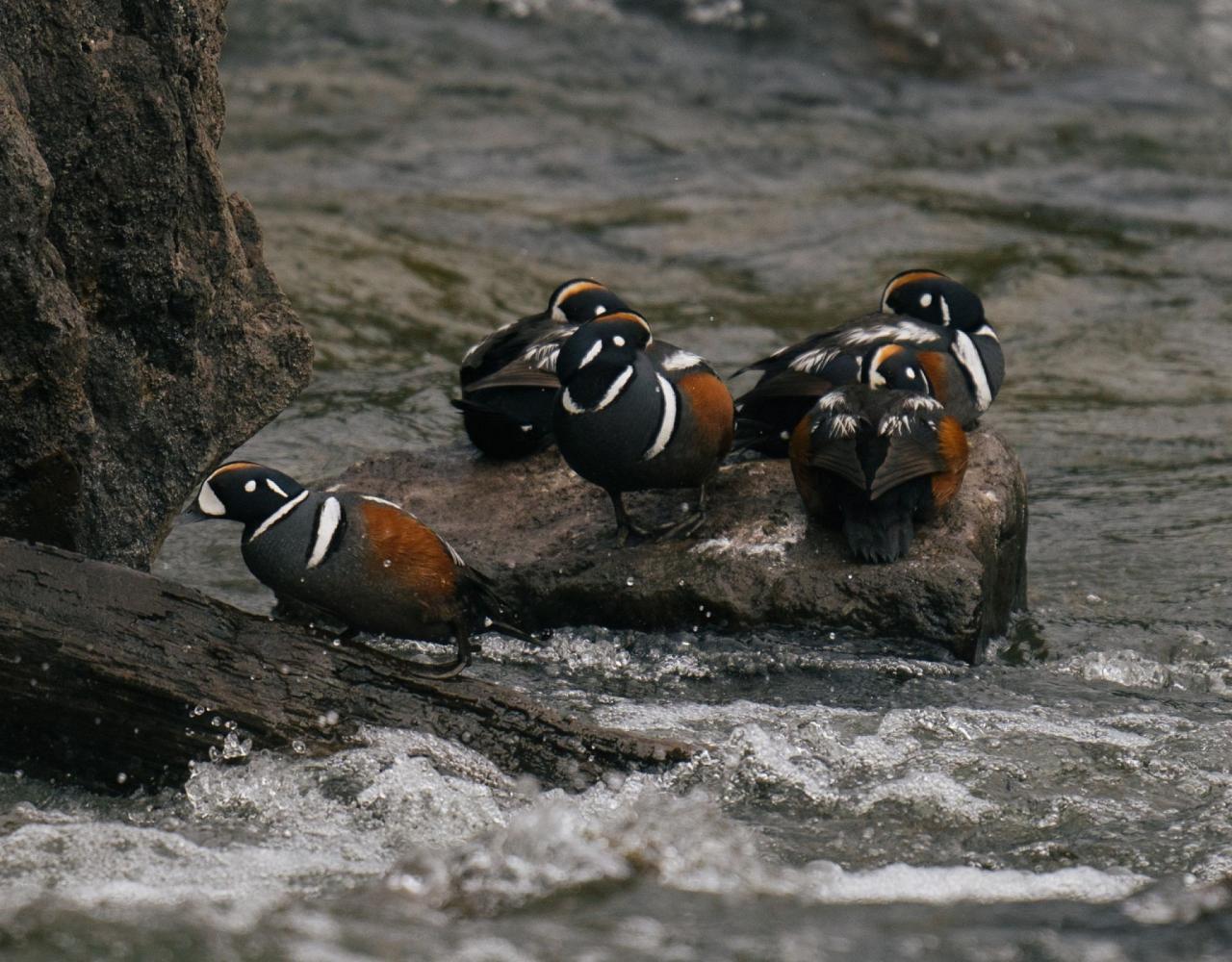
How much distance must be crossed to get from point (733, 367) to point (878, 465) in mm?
4242

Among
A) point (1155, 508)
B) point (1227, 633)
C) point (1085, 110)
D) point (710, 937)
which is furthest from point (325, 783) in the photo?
point (1085, 110)

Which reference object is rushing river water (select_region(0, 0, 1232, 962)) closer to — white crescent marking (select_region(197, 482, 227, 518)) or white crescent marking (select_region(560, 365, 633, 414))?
white crescent marking (select_region(560, 365, 633, 414))

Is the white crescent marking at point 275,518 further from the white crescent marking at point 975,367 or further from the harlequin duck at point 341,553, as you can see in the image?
the white crescent marking at point 975,367

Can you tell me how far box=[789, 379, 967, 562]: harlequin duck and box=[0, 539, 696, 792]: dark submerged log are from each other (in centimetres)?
143

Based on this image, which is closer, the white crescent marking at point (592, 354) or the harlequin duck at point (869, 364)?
the white crescent marking at point (592, 354)

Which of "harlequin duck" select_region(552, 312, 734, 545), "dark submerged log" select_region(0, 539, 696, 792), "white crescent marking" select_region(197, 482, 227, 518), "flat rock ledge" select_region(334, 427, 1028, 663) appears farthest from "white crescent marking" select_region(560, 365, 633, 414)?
"dark submerged log" select_region(0, 539, 696, 792)

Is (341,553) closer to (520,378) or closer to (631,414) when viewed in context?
(631,414)

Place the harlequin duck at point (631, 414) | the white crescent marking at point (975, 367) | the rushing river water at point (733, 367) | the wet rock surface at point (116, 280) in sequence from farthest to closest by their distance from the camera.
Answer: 1. the white crescent marking at point (975, 367)
2. the harlequin duck at point (631, 414)
3. the wet rock surface at point (116, 280)
4. the rushing river water at point (733, 367)

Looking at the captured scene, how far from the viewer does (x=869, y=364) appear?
264 inches

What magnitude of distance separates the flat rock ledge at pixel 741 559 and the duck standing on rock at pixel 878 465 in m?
0.10

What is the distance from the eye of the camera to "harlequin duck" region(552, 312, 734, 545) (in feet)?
19.9

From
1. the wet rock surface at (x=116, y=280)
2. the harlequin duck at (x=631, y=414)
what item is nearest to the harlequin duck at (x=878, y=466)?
the harlequin duck at (x=631, y=414)

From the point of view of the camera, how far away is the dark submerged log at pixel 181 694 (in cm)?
455

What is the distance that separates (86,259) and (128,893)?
2.13 meters
